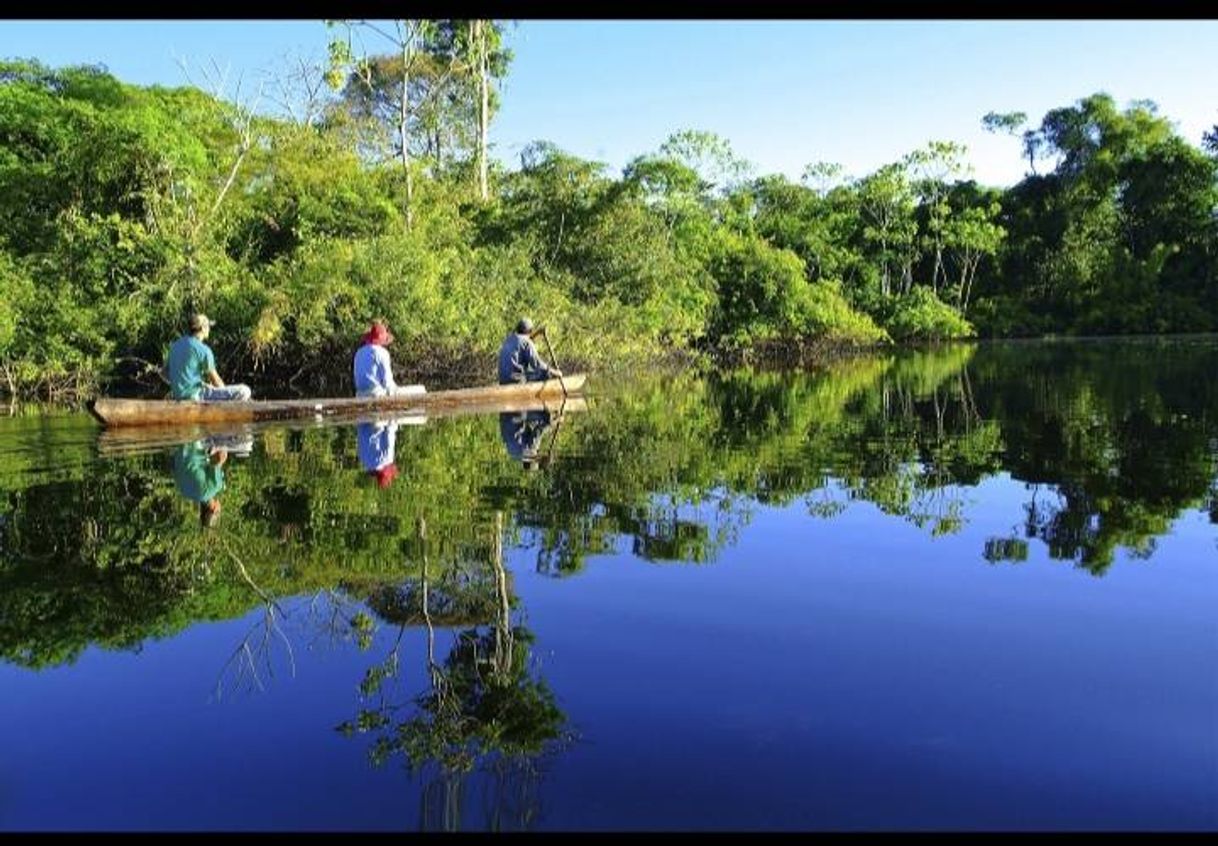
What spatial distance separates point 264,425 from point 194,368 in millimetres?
1056

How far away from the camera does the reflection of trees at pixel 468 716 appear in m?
3.22

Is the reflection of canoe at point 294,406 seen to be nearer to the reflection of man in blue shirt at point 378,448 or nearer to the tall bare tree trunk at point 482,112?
the reflection of man in blue shirt at point 378,448

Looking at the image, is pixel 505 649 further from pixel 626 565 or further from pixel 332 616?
pixel 626 565

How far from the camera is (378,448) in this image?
10.8m

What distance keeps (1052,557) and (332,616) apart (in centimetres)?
394

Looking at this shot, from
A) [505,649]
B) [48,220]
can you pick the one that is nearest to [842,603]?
[505,649]

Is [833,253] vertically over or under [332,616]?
over

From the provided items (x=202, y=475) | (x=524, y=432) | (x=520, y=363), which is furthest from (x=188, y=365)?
(x=520, y=363)

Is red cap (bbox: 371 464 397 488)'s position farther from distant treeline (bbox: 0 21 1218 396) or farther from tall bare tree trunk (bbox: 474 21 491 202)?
tall bare tree trunk (bbox: 474 21 491 202)

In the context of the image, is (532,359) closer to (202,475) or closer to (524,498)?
(202,475)

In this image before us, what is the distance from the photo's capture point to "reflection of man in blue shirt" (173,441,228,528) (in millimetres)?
7593

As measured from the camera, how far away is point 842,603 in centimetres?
513

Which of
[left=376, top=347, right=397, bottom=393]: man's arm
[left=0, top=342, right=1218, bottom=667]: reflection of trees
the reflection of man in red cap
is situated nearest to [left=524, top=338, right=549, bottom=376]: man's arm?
[left=0, top=342, right=1218, bottom=667]: reflection of trees

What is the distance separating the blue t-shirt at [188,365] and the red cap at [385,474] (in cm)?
420
